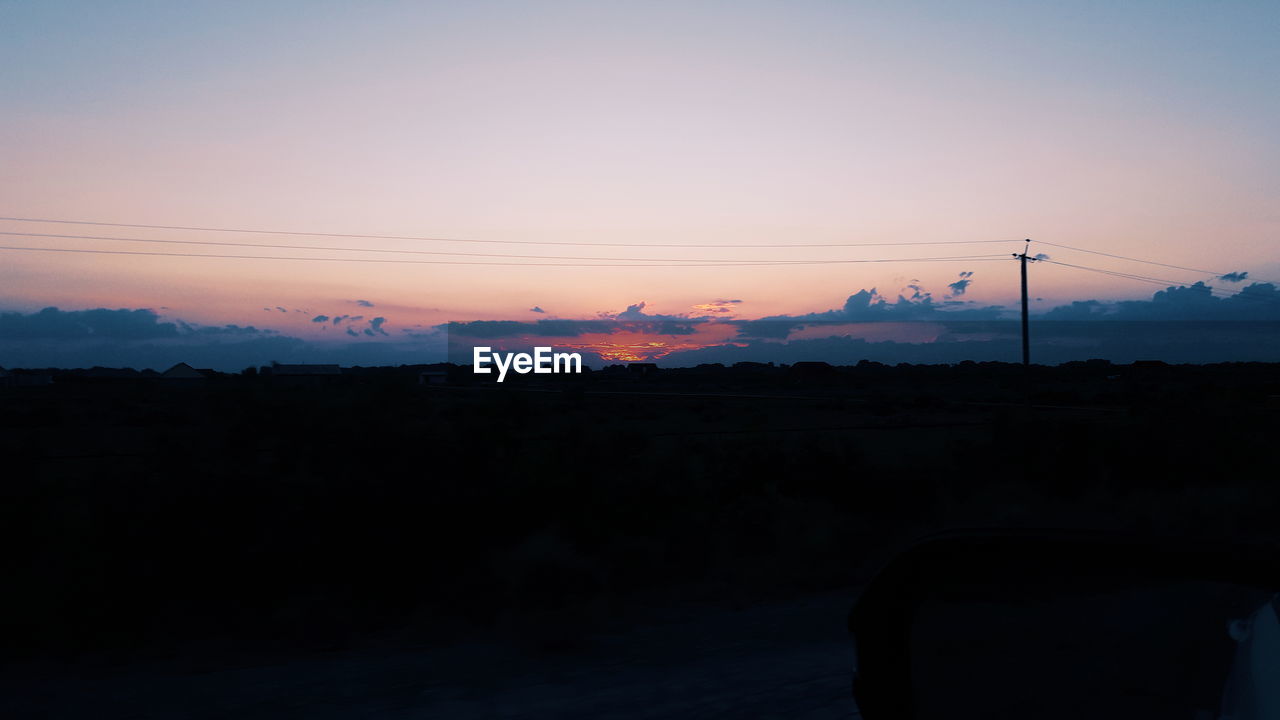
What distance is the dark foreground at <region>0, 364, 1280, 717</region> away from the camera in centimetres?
694

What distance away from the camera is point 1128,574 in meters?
2.51

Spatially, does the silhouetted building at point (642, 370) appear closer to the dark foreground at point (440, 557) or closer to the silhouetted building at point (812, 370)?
the silhouetted building at point (812, 370)

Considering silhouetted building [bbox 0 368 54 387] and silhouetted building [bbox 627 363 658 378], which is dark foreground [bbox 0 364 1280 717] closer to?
silhouetted building [bbox 0 368 54 387]

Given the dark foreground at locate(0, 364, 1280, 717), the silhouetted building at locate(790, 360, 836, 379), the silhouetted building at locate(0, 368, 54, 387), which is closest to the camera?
the dark foreground at locate(0, 364, 1280, 717)

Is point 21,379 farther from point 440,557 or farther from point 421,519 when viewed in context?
point 440,557

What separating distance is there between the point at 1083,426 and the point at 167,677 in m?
21.1

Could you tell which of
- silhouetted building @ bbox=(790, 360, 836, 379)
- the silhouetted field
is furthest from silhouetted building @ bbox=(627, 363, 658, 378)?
the silhouetted field

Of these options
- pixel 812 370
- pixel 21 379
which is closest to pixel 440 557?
pixel 21 379

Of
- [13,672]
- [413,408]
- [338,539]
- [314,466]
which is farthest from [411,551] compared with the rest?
[13,672]

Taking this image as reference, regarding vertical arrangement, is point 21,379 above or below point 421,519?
above

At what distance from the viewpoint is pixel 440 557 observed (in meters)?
10.3

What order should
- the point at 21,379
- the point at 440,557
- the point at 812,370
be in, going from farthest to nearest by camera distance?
the point at 812,370 → the point at 21,379 → the point at 440,557

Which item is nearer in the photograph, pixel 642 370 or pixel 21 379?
pixel 21 379

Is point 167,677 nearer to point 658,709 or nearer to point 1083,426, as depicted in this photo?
point 658,709
